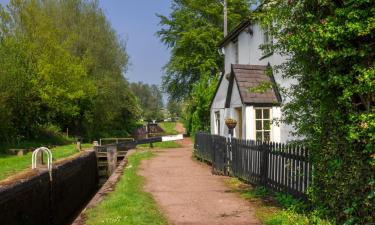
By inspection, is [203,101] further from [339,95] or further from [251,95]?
[339,95]

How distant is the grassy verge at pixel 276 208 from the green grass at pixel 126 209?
199 cm

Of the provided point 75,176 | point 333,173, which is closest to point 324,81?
point 333,173

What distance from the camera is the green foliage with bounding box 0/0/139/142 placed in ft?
83.2

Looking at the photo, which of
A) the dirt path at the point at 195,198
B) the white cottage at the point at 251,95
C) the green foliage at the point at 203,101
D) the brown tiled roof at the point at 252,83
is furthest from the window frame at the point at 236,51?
the dirt path at the point at 195,198

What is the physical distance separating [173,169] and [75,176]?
4.60 m

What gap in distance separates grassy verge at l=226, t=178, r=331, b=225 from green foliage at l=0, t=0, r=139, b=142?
15771mm

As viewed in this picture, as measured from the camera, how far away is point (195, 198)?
9500 mm

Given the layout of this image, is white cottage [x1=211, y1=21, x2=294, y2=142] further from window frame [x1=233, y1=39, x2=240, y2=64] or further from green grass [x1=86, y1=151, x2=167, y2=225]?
green grass [x1=86, y1=151, x2=167, y2=225]

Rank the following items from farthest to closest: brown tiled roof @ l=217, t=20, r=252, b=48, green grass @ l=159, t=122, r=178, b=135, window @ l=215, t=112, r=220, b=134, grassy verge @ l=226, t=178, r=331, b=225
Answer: green grass @ l=159, t=122, r=178, b=135 < window @ l=215, t=112, r=220, b=134 < brown tiled roof @ l=217, t=20, r=252, b=48 < grassy verge @ l=226, t=178, r=331, b=225

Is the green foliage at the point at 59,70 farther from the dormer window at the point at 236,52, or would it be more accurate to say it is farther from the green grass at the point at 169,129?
the green grass at the point at 169,129

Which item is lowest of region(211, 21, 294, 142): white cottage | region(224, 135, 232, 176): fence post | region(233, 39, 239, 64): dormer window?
region(224, 135, 232, 176): fence post

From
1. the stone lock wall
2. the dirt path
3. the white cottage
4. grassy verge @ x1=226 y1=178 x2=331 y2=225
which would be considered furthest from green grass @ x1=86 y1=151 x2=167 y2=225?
the white cottage

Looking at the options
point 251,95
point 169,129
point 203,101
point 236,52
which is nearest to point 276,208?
point 251,95

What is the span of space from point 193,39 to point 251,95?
22329 mm
